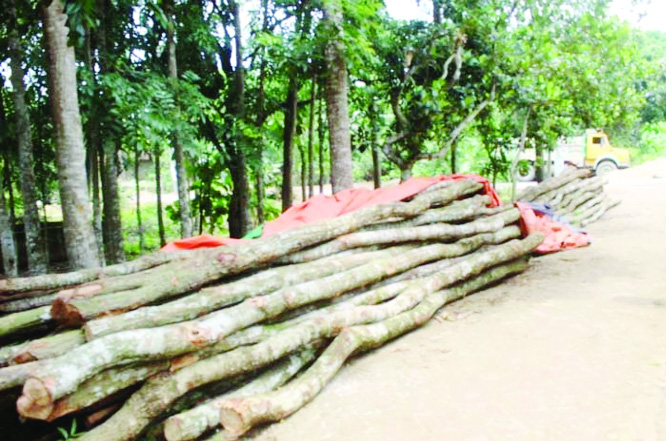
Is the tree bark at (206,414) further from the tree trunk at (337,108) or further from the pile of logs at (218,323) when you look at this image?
the tree trunk at (337,108)

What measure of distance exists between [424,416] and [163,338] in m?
1.47

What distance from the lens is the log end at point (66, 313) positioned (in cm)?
283

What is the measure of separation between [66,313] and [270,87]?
884 cm

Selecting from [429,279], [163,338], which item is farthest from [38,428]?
[429,279]

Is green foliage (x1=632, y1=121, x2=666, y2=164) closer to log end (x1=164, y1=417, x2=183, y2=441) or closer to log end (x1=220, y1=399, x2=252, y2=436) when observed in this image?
log end (x1=220, y1=399, x2=252, y2=436)

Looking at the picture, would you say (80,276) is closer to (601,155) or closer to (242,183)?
(242,183)

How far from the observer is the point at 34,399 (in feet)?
7.48

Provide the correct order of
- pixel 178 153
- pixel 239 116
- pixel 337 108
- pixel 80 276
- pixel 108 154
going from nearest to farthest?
pixel 80 276
pixel 337 108
pixel 108 154
pixel 178 153
pixel 239 116

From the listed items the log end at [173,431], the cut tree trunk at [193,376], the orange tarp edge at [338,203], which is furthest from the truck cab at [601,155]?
the log end at [173,431]

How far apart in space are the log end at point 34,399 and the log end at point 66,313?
59 cm

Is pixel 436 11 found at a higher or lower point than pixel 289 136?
higher

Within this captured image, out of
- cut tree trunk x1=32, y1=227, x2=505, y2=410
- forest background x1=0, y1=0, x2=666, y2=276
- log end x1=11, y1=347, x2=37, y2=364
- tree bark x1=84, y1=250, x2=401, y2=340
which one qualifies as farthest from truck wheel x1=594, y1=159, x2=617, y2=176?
log end x1=11, y1=347, x2=37, y2=364

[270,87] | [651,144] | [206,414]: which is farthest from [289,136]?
[651,144]

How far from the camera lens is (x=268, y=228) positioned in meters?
4.80
